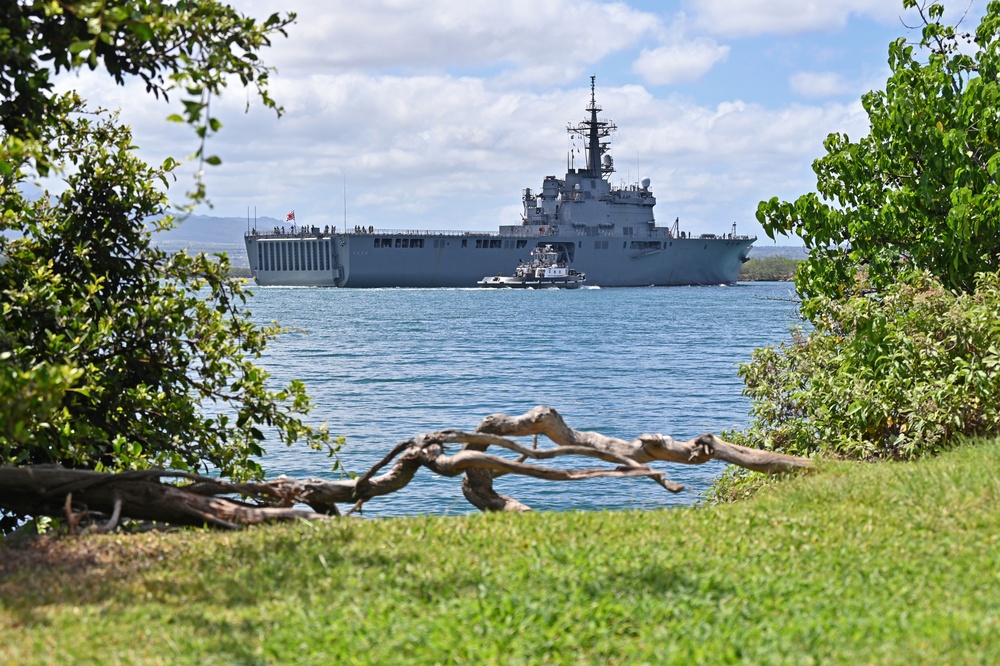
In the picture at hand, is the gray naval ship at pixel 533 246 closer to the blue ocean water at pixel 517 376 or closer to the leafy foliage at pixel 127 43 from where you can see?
the blue ocean water at pixel 517 376

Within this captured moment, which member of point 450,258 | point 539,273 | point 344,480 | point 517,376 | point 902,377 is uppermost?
point 450,258

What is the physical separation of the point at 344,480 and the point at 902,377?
496 cm

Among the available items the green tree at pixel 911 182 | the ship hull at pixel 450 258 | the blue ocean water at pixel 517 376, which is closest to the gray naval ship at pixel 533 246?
the ship hull at pixel 450 258

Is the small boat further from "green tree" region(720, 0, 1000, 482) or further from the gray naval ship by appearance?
"green tree" region(720, 0, 1000, 482)

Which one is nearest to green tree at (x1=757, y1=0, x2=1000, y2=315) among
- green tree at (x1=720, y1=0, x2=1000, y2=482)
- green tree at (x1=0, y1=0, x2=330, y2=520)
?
green tree at (x1=720, y1=0, x2=1000, y2=482)

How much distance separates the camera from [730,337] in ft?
183

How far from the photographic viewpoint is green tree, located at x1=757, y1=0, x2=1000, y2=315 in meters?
11.0

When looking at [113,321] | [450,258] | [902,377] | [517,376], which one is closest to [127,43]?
[113,321]

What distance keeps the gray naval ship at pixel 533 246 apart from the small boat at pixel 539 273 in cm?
67

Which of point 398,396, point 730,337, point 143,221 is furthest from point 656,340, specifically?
point 143,221

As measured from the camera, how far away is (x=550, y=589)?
5.20 m

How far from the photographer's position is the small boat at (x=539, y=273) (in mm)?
109375

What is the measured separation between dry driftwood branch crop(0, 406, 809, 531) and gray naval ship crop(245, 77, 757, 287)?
92.5m

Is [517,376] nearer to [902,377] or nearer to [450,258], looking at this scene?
[902,377]
